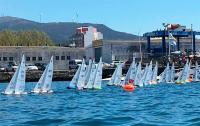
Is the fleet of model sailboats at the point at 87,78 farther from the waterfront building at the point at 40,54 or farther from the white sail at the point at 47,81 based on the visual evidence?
the waterfront building at the point at 40,54

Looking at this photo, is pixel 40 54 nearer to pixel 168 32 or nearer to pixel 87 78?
pixel 168 32

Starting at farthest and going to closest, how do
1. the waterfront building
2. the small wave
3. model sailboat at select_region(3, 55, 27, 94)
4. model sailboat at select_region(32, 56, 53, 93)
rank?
1. the waterfront building
2. model sailboat at select_region(32, 56, 53, 93)
3. model sailboat at select_region(3, 55, 27, 94)
4. the small wave

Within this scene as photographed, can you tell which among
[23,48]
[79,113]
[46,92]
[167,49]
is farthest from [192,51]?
[79,113]

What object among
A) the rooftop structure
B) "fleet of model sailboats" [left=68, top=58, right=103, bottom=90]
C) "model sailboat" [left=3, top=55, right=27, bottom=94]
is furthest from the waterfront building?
"model sailboat" [left=3, top=55, right=27, bottom=94]

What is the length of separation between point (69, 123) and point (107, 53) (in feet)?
490

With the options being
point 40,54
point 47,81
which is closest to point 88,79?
point 47,81

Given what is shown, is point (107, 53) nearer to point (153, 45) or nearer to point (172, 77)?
point (153, 45)

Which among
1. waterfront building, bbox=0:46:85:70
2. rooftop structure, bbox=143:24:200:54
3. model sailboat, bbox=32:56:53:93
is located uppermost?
rooftop structure, bbox=143:24:200:54

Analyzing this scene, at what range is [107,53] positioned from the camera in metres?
179

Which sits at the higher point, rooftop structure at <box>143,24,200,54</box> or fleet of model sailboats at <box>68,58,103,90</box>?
rooftop structure at <box>143,24,200,54</box>

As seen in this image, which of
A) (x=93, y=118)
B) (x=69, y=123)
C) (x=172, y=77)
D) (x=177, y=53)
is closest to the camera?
(x=69, y=123)

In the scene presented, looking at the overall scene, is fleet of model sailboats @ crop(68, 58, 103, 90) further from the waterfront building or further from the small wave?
the waterfront building

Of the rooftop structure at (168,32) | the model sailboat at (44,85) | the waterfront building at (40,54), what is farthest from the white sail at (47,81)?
the waterfront building at (40,54)

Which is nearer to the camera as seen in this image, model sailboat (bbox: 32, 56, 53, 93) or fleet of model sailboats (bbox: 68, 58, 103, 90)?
model sailboat (bbox: 32, 56, 53, 93)
